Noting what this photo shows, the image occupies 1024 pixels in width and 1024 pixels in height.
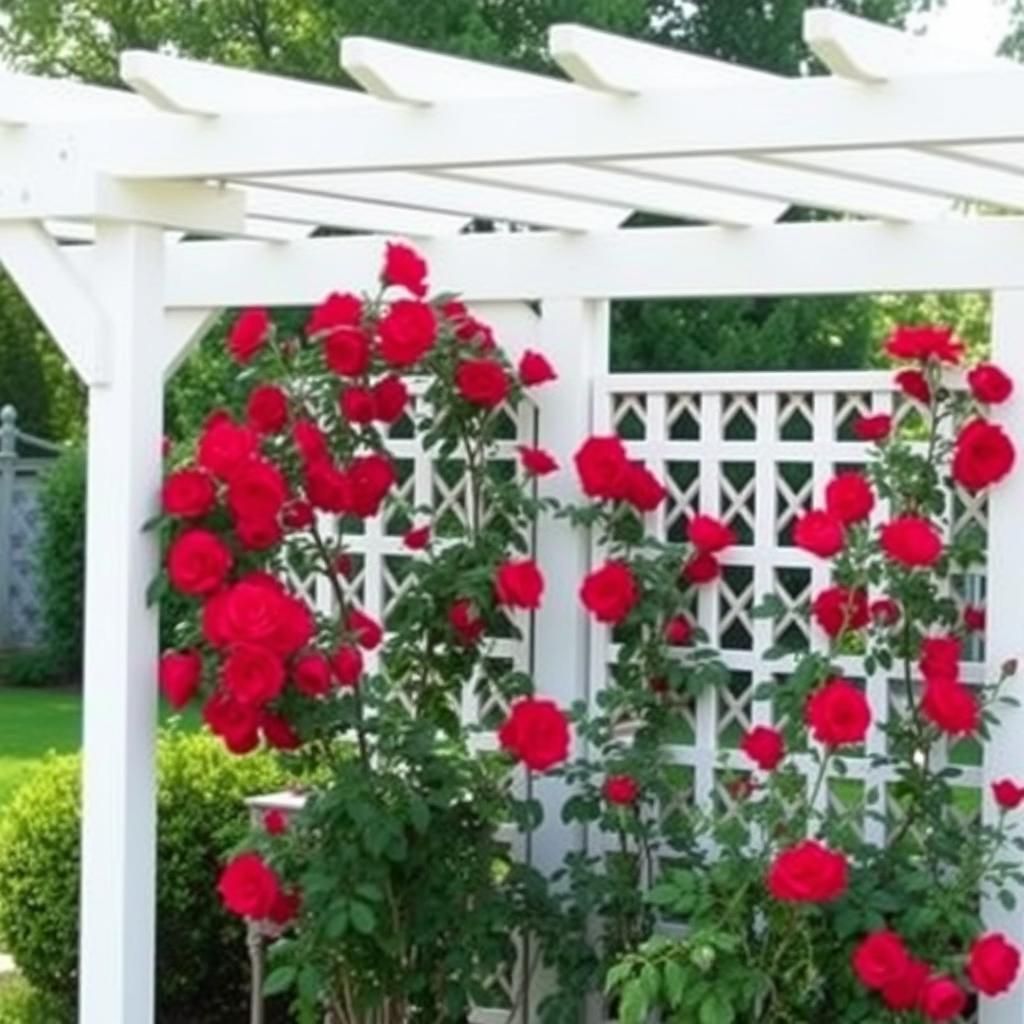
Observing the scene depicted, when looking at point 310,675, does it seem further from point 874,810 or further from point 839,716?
point 874,810

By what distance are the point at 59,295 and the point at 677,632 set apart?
1.45 metres

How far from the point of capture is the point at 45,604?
48.8 feet

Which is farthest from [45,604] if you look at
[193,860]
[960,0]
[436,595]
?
[436,595]

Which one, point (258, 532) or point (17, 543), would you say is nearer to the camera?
point (258, 532)

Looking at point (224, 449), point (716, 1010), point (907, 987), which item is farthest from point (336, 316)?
point (907, 987)

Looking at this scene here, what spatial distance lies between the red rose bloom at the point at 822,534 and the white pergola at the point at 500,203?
1.04 feet

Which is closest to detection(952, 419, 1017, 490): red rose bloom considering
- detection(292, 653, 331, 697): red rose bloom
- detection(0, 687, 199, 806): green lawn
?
detection(292, 653, 331, 697): red rose bloom

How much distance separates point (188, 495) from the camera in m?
4.75

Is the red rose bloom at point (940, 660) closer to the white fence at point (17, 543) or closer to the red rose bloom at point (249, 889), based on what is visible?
the red rose bloom at point (249, 889)

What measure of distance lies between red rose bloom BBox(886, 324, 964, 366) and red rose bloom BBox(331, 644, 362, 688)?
1192 mm

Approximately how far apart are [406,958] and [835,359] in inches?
329

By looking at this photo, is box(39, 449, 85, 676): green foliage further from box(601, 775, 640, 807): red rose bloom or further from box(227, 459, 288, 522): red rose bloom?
box(227, 459, 288, 522): red rose bloom

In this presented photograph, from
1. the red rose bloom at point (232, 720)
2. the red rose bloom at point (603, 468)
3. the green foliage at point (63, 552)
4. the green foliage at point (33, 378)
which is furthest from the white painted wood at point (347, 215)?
the green foliage at point (33, 378)

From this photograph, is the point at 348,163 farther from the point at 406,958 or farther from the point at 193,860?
the point at 193,860
